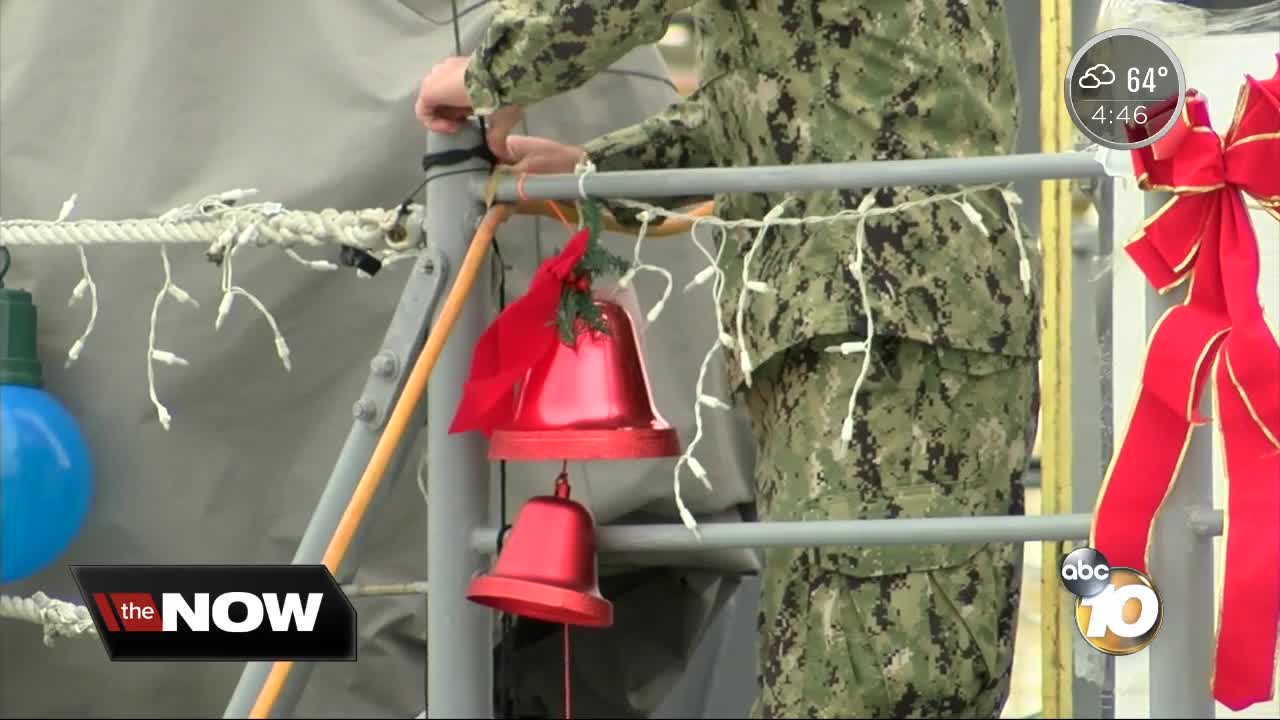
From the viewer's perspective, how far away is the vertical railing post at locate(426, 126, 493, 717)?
1208 millimetres

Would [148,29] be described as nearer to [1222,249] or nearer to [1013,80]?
[1013,80]

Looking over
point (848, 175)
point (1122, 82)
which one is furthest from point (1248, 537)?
point (848, 175)

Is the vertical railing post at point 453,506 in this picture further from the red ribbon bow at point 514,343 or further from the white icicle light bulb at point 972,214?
the white icicle light bulb at point 972,214

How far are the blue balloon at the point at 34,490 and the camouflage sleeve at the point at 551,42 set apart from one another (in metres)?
0.37

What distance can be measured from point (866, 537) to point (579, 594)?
0.20 metres

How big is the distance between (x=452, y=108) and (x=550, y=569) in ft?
1.13

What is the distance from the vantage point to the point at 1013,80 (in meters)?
1.20

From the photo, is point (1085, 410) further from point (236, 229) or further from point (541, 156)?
point (236, 229)

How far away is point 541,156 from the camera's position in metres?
1.29

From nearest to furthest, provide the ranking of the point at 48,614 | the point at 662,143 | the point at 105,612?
the point at 105,612 < the point at 48,614 < the point at 662,143

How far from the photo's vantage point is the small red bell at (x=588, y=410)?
1124 millimetres

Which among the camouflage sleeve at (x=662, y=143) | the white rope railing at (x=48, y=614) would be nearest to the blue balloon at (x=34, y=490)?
the white rope railing at (x=48, y=614)

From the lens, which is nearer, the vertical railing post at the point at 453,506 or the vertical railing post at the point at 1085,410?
the vertical railing post at the point at 453,506

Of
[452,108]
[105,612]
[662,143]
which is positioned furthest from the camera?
[662,143]
